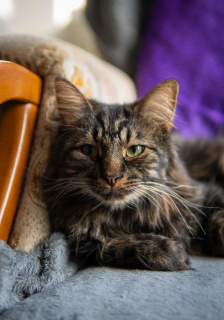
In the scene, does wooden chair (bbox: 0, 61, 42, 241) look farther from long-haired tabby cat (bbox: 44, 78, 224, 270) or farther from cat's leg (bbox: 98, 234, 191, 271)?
cat's leg (bbox: 98, 234, 191, 271)

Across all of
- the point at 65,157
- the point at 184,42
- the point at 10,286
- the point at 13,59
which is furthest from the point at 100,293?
the point at 184,42

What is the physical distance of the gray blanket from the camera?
52 centimetres

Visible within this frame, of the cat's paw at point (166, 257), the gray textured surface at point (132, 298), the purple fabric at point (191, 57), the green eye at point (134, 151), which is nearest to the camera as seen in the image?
the gray textured surface at point (132, 298)

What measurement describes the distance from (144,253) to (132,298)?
0.24 metres

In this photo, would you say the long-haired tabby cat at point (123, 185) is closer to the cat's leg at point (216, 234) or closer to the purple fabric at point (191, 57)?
the cat's leg at point (216, 234)

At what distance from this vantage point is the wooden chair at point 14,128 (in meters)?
0.82

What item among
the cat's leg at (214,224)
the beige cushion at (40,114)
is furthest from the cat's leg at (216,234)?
the beige cushion at (40,114)

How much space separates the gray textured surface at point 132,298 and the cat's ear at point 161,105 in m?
0.58

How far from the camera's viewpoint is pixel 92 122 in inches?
39.2

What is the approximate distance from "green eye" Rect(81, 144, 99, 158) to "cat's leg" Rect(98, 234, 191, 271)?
349mm

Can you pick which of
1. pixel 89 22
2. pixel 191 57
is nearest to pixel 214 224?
pixel 191 57

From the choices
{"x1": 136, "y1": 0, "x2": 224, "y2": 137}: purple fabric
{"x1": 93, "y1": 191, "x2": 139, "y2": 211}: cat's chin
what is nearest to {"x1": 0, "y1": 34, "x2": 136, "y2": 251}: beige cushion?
{"x1": 93, "y1": 191, "x2": 139, "y2": 211}: cat's chin

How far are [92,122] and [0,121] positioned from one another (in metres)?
0.36

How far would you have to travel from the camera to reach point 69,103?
3.34ft
